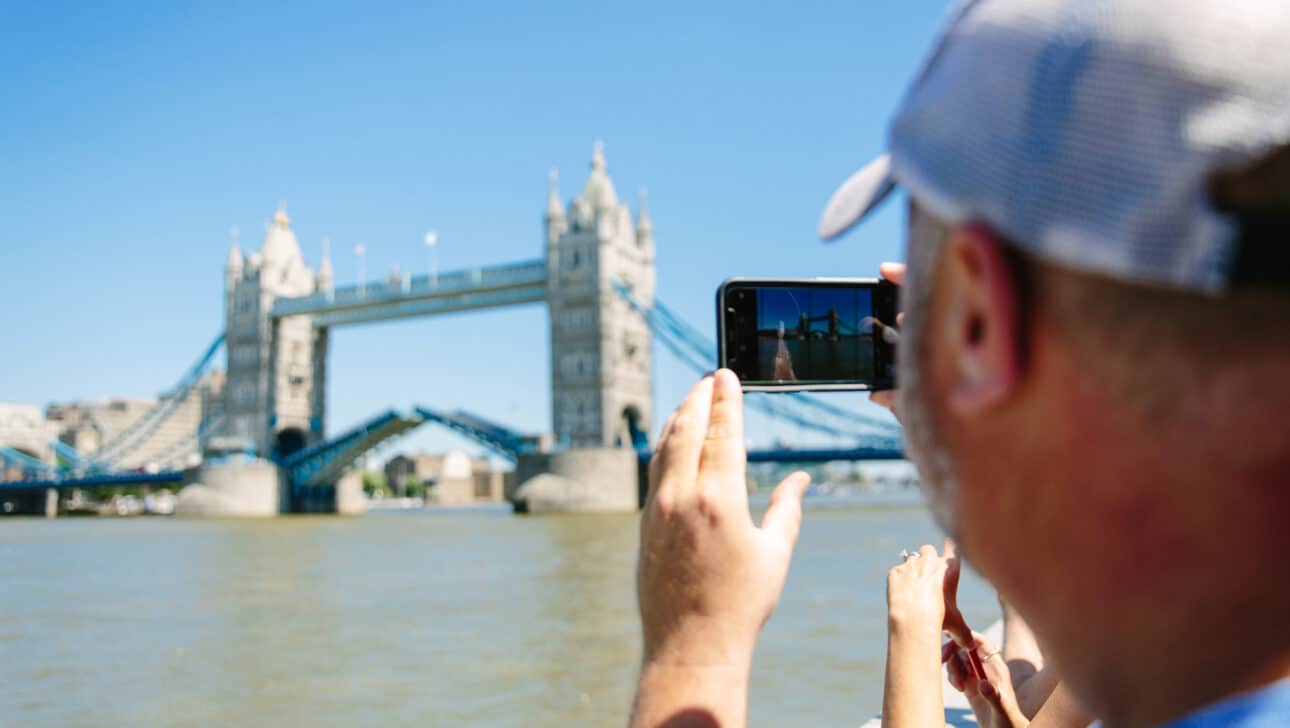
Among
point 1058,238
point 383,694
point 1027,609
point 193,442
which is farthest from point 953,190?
point 193,442

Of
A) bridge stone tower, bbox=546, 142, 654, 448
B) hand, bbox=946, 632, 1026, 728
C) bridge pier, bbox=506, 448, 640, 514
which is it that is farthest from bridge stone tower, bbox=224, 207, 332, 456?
hand, bbox=946, 632, 1026, 728

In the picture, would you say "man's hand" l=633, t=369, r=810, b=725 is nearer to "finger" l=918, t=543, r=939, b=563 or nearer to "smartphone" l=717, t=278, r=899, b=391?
"smartphone" l=717, t=278, r=899, b=391

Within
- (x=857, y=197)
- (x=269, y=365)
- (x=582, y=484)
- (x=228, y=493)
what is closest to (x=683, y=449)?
(x=857, y=197)

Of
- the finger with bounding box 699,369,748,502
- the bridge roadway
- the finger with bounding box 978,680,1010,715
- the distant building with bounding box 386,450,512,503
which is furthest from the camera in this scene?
the distant building with bounding box 386,450,512,503

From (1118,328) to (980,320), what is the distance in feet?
0.16

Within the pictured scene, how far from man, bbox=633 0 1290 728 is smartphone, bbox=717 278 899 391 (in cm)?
47

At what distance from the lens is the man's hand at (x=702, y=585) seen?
0.55m

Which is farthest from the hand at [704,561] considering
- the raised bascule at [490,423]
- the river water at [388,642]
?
the raised bascule at [490,423]

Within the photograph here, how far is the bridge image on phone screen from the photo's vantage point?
3.01 feet

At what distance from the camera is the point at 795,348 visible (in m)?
0.94

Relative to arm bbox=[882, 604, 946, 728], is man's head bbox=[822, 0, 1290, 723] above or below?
above

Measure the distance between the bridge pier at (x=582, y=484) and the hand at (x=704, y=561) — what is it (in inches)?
1114

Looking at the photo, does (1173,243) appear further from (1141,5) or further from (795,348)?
(795,348)

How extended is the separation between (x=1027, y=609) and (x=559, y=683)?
512 cm
